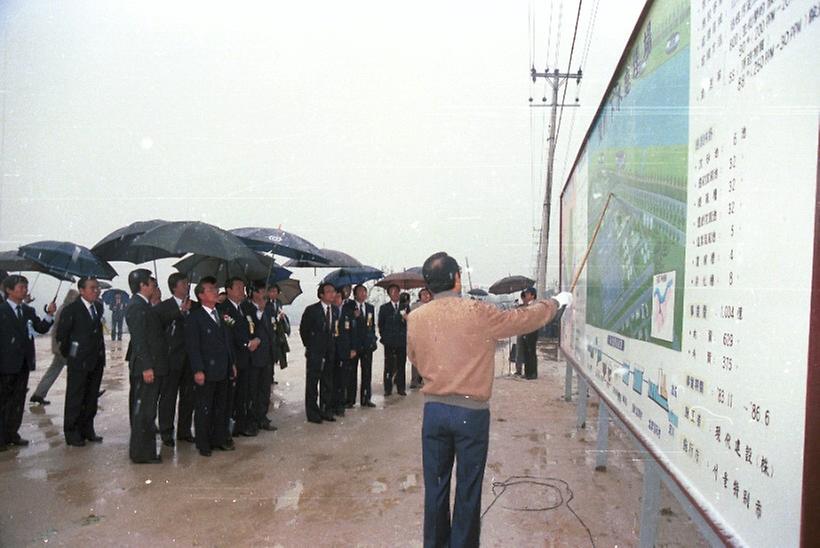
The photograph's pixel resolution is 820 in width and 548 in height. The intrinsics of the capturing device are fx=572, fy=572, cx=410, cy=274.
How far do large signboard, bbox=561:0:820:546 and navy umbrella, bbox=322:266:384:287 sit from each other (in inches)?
270

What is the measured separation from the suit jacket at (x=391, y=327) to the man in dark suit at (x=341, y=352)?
141 centimetres

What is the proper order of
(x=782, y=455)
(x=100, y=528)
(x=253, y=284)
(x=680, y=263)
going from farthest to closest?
(x=253, y=284) → (x=100, y=528) → (x=680, y=263) → (x=782, y=455)

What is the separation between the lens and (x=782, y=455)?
1.56 meters

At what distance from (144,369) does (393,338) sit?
4646 mm

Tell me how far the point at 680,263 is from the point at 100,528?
392 centimetres

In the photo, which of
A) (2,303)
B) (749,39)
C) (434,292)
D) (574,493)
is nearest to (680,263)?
(749,39)

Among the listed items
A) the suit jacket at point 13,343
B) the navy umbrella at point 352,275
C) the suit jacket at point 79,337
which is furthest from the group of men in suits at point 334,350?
the suit jacket at point 13,343

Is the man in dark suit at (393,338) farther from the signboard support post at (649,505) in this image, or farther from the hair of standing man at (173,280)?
the signboard support post at (649,505)

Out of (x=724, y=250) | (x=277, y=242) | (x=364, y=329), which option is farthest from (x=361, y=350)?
(x=724, y=250)

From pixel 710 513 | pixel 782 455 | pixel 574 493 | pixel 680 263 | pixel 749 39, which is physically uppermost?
pixel 749 39

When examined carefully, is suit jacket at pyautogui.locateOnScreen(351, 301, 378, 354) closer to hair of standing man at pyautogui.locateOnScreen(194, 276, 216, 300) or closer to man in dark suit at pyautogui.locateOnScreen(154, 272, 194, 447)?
man in dark suit at pyautogui.locateOnScreen(154, 272, 194, 447)

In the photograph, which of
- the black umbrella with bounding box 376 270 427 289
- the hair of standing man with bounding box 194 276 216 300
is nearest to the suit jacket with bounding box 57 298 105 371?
the hair of standing man with bounding box 194 276 216 300

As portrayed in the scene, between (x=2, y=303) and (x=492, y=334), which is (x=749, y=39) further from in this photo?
(x=2, y=303)

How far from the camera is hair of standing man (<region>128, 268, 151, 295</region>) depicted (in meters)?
5.45
